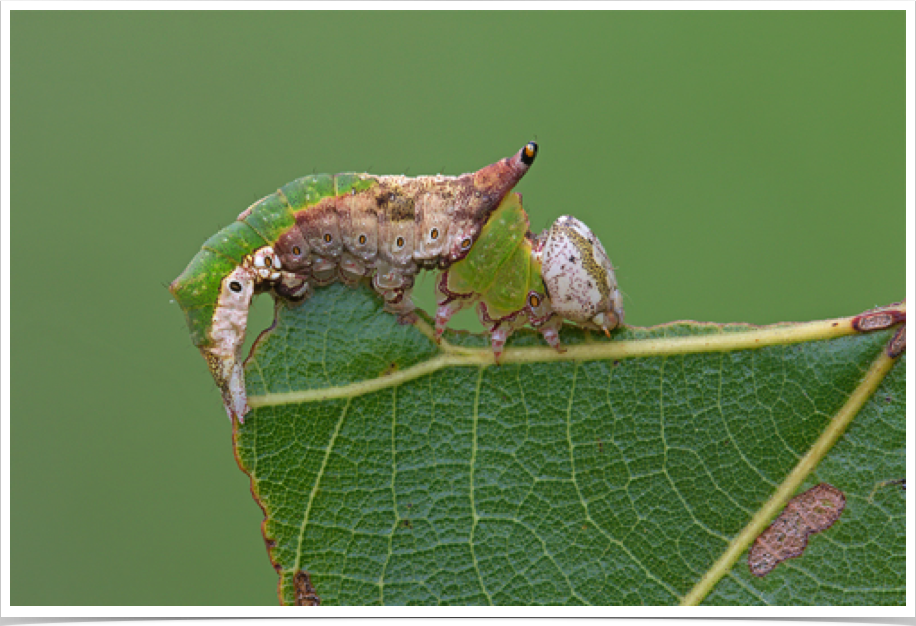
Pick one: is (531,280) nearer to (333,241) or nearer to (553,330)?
(553,330)

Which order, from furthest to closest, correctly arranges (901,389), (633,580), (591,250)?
(591,250) → (633,580) → (901,389)

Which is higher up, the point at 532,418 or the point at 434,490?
the point at 532,418

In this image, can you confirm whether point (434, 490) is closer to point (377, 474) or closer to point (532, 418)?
point (377, 474)

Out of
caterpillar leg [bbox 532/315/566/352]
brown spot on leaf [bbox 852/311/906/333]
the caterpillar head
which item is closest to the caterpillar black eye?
the caterpillar head

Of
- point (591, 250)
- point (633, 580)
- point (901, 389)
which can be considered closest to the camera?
point (901, 389)

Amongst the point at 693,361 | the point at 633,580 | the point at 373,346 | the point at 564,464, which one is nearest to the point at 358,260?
the point at 373,346

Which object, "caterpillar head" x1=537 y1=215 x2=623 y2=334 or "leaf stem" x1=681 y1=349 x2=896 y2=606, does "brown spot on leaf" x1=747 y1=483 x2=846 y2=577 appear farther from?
"caterpillar head" x1=537 y1=215 x2=623 y2=334

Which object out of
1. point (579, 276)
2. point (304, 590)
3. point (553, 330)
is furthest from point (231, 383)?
point (579, 276)

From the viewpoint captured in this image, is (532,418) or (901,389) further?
(532,418)

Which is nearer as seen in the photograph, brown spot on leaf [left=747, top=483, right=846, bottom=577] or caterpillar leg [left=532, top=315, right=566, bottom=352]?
brown spot on leaf [left=747, top=483, right=846, bottom=577]
